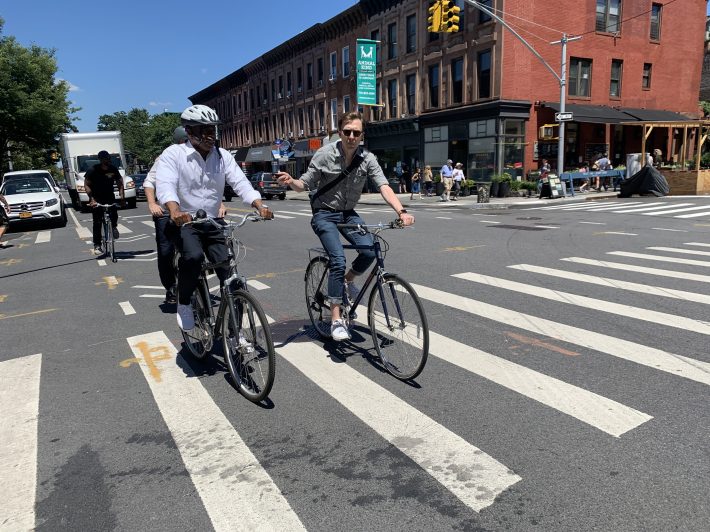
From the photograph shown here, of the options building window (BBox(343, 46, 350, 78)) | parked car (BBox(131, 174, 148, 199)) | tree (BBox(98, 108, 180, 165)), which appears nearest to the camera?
parked car (BBox(131, 174, 148, 199))

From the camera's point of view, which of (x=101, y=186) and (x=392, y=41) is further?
(x=392, y=41)

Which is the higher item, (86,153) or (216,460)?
(86,153)

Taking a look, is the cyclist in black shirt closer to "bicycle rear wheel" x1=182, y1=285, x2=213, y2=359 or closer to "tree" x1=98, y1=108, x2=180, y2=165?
"bicycle rear wheel" x1=182, y1=285, x2=213, y2=359

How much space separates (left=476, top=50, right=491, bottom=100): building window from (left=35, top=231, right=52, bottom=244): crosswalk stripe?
72.5 ft

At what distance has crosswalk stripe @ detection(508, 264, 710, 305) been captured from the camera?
20.6ft

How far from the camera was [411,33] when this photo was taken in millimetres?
34031

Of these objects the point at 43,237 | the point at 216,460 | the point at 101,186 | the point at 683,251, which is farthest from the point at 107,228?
the point at 683,251

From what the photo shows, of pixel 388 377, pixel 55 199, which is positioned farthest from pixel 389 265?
pixel 55 199

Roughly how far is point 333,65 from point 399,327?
4232 cm

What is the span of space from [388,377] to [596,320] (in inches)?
102

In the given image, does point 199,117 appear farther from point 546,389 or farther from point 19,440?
point 546,389

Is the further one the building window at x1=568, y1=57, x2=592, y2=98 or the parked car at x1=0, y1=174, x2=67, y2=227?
the building window at x1=568, y1=57, x2=592, y2=98

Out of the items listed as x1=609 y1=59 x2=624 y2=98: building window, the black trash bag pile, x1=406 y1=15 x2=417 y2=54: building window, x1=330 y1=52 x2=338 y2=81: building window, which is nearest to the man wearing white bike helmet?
the black trash bag pile

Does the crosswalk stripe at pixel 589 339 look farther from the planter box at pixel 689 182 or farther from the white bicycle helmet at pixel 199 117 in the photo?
the planter box at pixel 689 182
